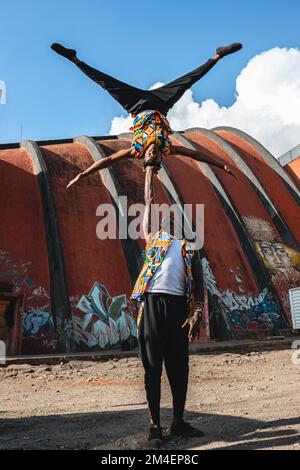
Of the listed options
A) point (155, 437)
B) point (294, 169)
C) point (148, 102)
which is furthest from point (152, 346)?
point (294, 169)

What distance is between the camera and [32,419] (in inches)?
218

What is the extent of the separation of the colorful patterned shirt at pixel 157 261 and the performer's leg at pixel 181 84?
189cm

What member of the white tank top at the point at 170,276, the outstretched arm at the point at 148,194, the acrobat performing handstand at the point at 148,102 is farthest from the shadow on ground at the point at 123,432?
the acrobat performing handstand at the point at 148,102

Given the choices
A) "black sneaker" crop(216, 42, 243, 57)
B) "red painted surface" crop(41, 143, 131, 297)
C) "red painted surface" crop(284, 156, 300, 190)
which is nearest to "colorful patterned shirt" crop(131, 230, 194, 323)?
"black sneaker" crop(216, 42, 243, 57)

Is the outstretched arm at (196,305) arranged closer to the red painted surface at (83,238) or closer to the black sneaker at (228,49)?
the black sneaker at (228,49)

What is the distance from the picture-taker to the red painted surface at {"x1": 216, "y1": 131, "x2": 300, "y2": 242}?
21.8 meters

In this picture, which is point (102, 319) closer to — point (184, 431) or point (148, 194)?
point (148, 194)

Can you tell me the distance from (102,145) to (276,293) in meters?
11.3

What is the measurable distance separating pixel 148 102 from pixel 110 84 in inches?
22.4

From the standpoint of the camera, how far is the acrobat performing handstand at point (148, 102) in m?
5.10

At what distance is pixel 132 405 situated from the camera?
246 inches

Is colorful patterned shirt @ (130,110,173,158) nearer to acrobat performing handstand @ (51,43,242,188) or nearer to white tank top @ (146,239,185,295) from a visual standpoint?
acrobat performing handstand @ (51,43,242,188)

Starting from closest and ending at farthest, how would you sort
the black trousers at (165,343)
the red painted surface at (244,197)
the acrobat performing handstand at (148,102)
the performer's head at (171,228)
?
1. the black trousers at (165,343)
2. the performer's head at (171,228)
3. the acrobat performing handstand at (148,102)
4. the red painted surface at (244,197)
